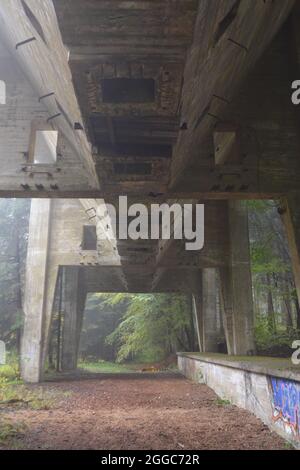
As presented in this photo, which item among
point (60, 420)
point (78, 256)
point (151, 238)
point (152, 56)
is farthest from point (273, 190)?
point (78, 256)

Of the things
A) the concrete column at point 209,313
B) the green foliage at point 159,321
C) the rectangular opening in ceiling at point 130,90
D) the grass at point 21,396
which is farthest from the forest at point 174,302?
the rectangular opening in ceiling at point 130,90

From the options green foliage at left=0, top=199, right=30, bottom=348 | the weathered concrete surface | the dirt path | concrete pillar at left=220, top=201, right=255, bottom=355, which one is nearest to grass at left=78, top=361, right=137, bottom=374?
green foliage at left=0, top=199, right=30, bottom=348

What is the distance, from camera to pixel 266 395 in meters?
7.22

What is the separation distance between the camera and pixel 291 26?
8.79 m

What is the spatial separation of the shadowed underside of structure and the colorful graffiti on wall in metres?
2.43

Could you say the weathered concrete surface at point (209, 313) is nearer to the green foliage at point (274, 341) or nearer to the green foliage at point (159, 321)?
the green foliage at point (274, 341)

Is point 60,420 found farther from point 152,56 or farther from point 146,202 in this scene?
point 152,56

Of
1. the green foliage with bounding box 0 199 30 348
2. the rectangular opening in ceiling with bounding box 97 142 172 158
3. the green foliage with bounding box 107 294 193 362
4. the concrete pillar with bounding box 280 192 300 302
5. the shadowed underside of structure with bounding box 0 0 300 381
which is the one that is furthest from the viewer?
the green foliage with bounding box 107 294 193 362

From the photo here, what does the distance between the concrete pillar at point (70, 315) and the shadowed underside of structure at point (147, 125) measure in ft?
19.3

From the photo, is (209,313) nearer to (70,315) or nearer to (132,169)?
(70,315)

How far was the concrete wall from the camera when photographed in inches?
228

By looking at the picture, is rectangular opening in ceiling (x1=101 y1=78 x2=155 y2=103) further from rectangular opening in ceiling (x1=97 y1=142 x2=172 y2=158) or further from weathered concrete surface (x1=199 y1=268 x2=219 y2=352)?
weathered concrete surface (x1=199 y1=268 x2=219 y2=352)

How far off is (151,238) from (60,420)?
4.43 metres

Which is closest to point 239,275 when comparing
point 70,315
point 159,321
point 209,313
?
point 209,313
